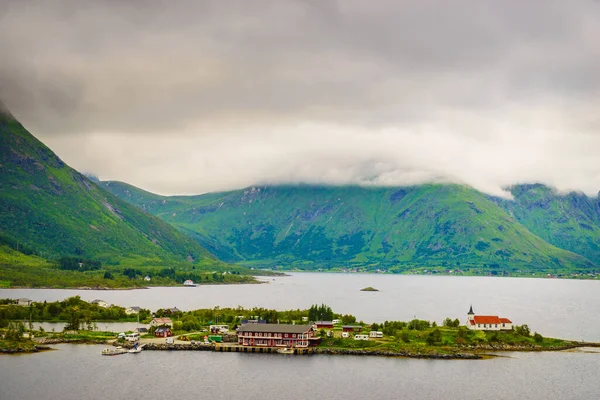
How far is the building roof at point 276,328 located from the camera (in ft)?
365

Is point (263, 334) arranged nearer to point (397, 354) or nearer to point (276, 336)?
point (276, 336)

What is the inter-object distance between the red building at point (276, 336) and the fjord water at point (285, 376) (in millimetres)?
4910

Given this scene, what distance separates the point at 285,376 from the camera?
289 feet

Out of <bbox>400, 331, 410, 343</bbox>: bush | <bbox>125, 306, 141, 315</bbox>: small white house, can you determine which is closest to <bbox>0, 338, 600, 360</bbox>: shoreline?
<bbox>400, 331, 410, 343</bbox>: bush

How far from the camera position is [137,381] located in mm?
83562

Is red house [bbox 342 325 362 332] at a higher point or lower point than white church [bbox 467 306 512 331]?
lower

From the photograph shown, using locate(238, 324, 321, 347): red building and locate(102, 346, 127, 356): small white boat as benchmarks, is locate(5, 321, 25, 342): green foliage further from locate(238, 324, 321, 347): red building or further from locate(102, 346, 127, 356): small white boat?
locate(238, 324, 321, 347): red building

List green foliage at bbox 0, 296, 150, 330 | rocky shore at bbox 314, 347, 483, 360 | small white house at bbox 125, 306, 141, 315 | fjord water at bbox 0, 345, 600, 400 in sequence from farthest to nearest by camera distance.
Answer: small white house at bbox 125, 306, 141, 315 < green foliage at bbox 0, 296, 150, 330 < rocky shore at bbox 314, 347, 483, 360 < fjord water at bbox 0, 345, 600, 400

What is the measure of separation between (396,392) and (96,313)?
8048 centimetres

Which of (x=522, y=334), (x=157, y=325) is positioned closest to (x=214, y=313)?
(x=157, y=325)

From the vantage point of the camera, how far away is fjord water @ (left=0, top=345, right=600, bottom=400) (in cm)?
7800

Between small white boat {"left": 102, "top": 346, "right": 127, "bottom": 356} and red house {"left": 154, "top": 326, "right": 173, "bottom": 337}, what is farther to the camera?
red house {"left": 154, "top": 326, "right": 173, "bottom": 337}

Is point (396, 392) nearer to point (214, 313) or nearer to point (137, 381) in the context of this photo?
point (137, 381)

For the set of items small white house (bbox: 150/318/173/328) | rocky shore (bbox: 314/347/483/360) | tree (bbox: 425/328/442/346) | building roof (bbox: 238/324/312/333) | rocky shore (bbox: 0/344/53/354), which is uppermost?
small white house (bbox: 150/318/173/328)
